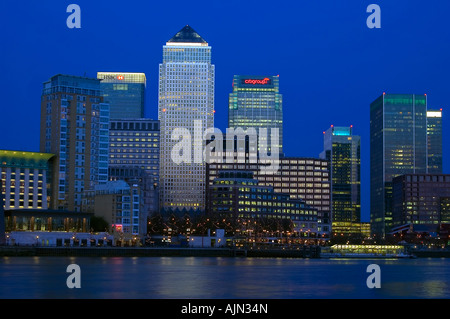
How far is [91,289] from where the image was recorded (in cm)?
7994

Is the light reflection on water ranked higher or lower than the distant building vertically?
lower

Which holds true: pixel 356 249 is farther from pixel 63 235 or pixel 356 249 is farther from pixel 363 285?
pixel 363 285

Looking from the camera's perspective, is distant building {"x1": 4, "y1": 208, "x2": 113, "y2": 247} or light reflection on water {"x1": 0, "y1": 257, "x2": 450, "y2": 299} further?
distant building {"x1": 4, "y1": 208, "x2": 113, "y2": 247}

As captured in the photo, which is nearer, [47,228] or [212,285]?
[212,285]

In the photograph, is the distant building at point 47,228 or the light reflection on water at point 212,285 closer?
the light reflection on water at point 212,285

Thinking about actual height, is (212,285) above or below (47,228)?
below

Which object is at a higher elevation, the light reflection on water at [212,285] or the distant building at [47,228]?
the distant building at [47,228]

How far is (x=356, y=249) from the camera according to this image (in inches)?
7810
